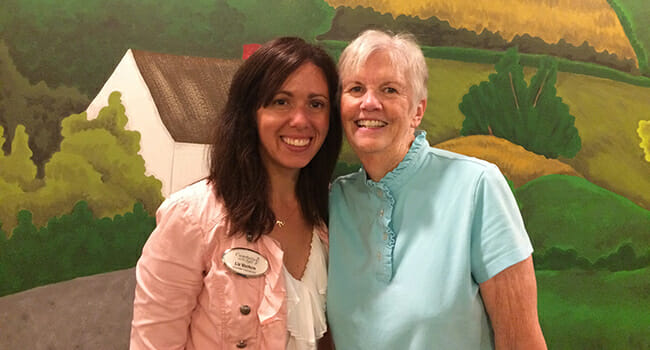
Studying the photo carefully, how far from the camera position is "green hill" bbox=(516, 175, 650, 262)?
2.26m

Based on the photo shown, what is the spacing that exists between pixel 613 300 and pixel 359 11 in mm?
2025

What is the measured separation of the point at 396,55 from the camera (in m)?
1.46

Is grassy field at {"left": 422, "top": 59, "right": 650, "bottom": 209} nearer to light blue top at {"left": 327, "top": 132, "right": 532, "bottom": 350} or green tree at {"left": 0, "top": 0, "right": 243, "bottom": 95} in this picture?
light blue top at {"left": 327, "top": 132, "right": 532, "bottom": 350}

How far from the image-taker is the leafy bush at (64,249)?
199 cm

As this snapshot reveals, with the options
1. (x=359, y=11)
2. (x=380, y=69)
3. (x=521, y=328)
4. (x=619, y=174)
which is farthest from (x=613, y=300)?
(x=359, y=11)

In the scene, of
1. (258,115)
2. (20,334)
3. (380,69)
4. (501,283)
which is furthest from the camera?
(20,334)

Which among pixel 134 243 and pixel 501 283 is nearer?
pixel 501 283

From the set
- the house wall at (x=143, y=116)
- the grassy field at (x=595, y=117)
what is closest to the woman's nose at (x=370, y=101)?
the grassy field at (x=595, y=117)

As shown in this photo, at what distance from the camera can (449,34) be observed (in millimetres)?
2242

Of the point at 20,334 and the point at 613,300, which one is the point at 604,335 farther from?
the point at 20,334

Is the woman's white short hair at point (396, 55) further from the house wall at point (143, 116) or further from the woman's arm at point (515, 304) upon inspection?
the house wall at point (143, 116)

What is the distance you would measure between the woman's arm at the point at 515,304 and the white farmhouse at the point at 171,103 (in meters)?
1.44

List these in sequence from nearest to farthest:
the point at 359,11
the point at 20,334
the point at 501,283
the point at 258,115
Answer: the point at 501,283
the point at 258,115
the point at 20,334
the point at 359,11

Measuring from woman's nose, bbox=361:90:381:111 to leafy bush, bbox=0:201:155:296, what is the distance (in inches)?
51.4
